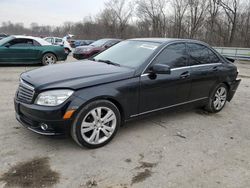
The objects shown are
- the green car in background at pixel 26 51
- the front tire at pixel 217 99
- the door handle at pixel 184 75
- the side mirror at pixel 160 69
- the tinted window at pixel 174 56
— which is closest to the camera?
the side mirror at pixel 160 69

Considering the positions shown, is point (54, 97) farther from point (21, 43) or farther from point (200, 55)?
point (21, 43)

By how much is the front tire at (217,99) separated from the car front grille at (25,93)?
3.47 meters

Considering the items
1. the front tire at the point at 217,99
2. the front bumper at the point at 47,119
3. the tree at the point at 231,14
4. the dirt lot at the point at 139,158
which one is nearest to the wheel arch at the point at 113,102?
the front bumper at the point at 47,119

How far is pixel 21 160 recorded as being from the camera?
2.98m

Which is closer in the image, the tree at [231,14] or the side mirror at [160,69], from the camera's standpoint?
the side mirror at [160,69]

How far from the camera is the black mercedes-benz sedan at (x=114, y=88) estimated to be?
120 inches

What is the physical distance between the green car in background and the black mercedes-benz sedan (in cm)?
694

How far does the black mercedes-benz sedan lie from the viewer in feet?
9.98

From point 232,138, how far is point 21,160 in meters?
3.20

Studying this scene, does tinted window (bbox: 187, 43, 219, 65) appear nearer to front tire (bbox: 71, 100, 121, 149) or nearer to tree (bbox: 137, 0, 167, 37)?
front tire (bbox: 71, 100, 121, 149)

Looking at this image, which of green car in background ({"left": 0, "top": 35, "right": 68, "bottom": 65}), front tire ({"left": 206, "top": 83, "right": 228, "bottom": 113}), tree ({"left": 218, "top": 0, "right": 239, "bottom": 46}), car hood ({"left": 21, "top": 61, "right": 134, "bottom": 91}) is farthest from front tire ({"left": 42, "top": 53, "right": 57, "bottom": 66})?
tree ({"left": 218, "top": 0, "right": 239, "bottom": 46})

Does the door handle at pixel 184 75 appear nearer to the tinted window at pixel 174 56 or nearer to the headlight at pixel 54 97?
the tinted window at pixel 174 56

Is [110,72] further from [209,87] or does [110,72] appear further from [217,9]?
[217,9]

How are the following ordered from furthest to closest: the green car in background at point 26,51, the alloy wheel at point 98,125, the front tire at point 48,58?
1. the front tire at point 48,58
2. the green car in background at point 26,51
3. the alloy wheel at point 98,125
